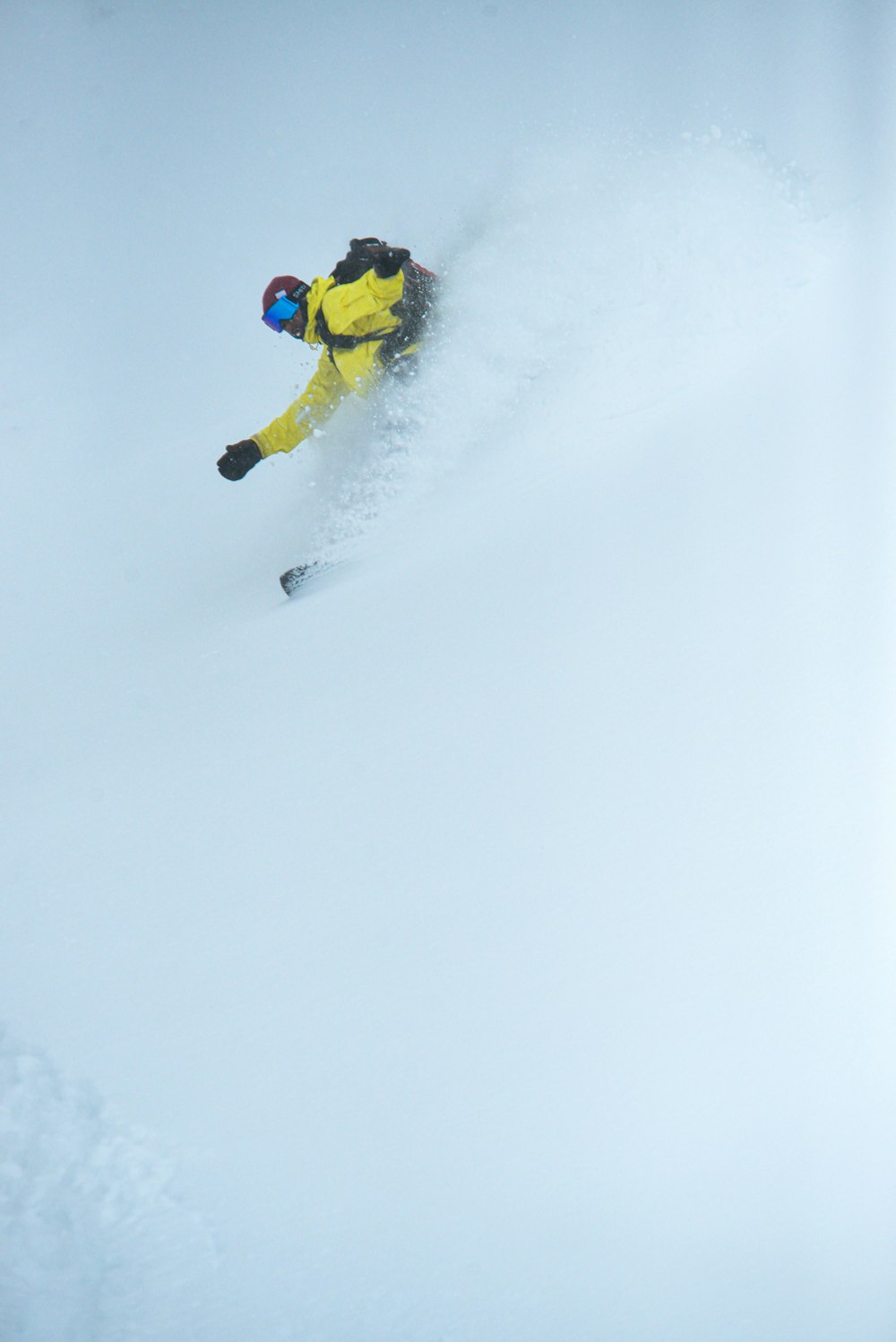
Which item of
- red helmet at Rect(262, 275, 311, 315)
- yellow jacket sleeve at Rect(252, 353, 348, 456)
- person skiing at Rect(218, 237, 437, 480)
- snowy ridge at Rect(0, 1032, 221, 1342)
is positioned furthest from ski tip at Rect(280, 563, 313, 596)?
snowy ridge at Rect(0, 1032, 221, 1342)

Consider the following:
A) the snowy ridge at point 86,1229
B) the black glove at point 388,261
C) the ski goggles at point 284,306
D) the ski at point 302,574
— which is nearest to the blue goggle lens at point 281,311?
the ski goggles at point 284,306

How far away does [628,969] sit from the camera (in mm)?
1143

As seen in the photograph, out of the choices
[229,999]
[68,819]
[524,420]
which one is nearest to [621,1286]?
[229,999]

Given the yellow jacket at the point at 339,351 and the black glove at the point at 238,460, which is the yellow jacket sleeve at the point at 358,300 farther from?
the black glove at the point at 238,460

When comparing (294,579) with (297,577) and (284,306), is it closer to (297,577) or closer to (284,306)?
(297,577)

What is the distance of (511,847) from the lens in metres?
1.35

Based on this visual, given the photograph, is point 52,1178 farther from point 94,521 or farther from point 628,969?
point 94,521

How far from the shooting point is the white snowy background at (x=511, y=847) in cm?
94

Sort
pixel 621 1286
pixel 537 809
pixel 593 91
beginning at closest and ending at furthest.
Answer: pixel 621 1286 < pixel 537 809 < pixel 593 91

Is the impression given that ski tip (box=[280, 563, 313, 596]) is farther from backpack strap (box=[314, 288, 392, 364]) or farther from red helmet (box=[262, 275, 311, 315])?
red helmet (box=[262, 275, 311, 315])

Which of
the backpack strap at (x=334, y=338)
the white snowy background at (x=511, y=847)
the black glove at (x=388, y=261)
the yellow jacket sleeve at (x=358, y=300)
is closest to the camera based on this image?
the white snowy background at (x=511, y=847)

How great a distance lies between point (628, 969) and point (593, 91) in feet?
25.8

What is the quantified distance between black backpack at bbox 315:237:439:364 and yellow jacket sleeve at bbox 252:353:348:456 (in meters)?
0.17

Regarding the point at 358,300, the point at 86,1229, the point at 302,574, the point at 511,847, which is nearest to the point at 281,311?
the point at 358,300
